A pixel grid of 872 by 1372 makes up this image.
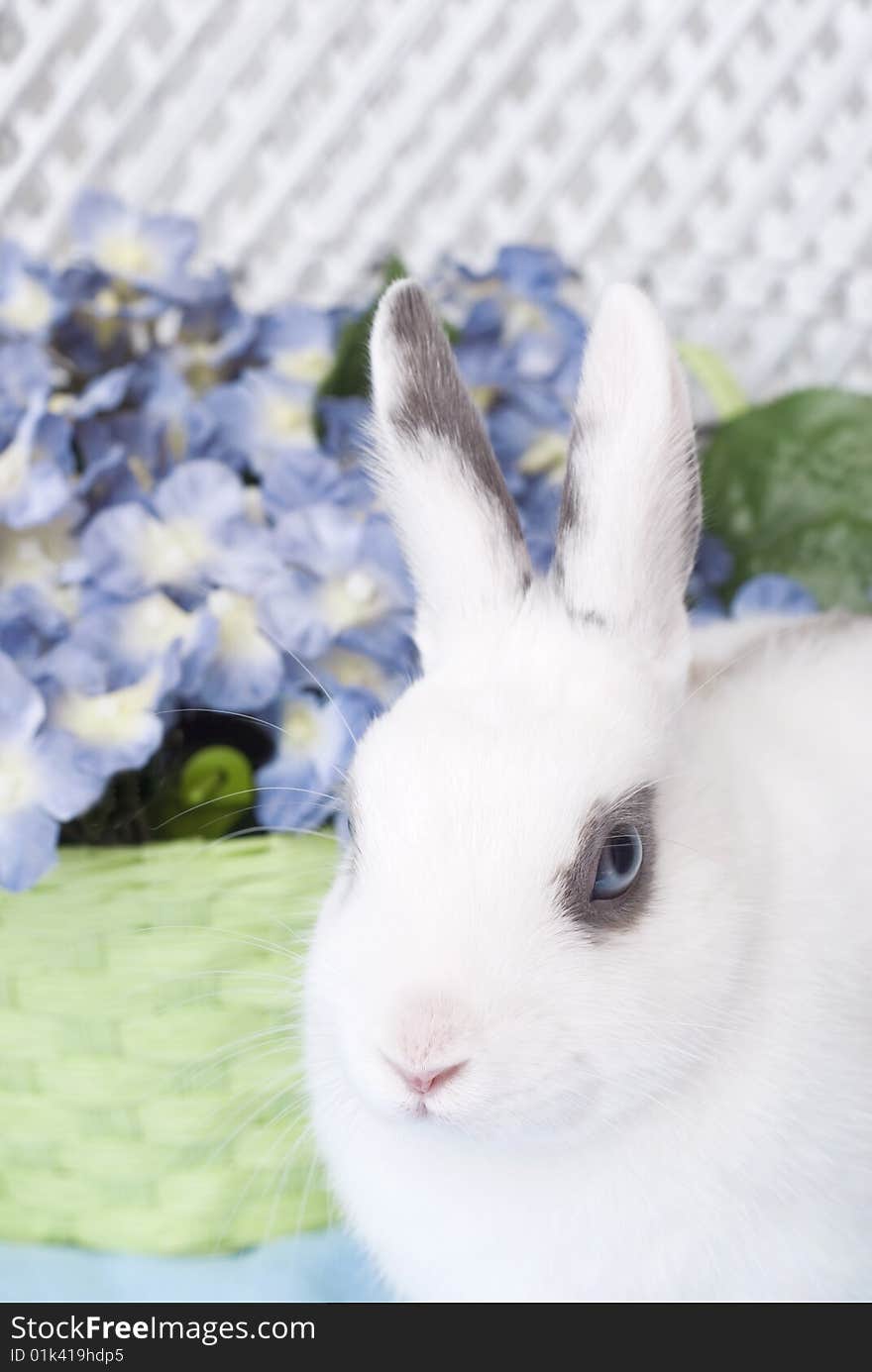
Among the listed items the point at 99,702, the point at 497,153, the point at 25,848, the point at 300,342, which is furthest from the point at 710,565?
the point at 497,153

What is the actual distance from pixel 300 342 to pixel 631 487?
23.6 inches

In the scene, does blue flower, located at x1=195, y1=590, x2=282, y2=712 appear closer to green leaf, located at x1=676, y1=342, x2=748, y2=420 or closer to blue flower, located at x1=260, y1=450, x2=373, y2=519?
blue flower, located at x1=260, y1=450, x2=373, y2=519

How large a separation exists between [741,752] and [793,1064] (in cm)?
24

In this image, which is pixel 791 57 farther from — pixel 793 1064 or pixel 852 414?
pixel 793 1064

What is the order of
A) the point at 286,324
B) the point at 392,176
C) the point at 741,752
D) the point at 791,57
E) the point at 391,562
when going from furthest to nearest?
the point at 392,176 → the point at 791,57 → the point at 286,324 → the point at 391,562 → the point at 741,752

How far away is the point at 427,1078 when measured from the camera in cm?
84

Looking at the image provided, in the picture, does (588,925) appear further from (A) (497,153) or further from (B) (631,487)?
(A) (497,153)

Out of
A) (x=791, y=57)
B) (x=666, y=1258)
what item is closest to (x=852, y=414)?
(x=666, y=1258)

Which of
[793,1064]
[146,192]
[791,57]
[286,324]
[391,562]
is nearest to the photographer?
[793,1064]

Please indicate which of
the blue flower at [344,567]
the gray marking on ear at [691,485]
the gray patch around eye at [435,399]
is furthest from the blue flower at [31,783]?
the gray marking on ear at [691,485]

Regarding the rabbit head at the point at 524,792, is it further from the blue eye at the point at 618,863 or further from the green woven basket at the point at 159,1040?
the green woven basket at the point at 159,1040

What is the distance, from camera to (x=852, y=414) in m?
1.56

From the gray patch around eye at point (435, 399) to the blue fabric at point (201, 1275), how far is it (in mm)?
630

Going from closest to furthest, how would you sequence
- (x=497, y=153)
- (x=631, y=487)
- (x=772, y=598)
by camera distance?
1. (x=631, y=487)
2. (x=772, y=598)
3. (x=497, y=153)
